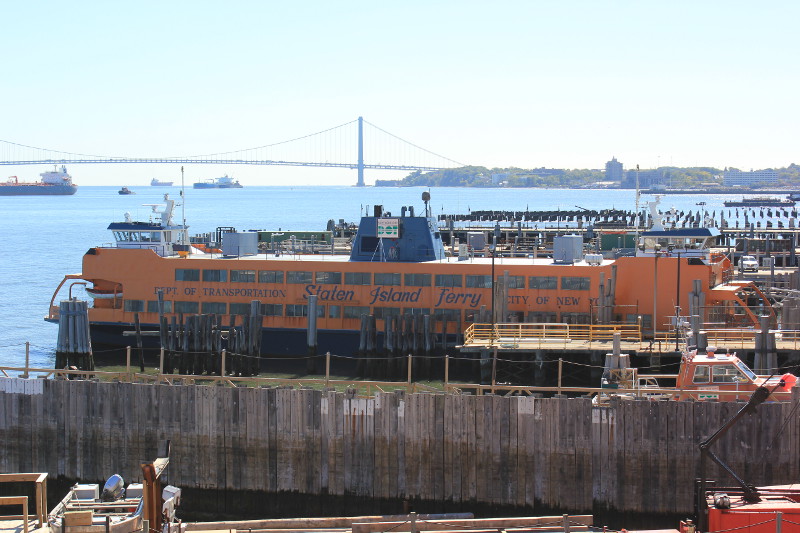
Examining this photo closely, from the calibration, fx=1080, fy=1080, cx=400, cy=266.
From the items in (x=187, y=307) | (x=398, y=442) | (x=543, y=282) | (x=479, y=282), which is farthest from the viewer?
(x=187, y=307)

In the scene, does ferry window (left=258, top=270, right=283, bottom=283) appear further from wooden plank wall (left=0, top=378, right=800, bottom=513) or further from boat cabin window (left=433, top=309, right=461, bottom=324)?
wooden plank wall (left=0, top=378, right=800, bottom=513)

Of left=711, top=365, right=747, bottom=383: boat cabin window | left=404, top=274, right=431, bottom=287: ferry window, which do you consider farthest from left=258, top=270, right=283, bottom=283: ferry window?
left=711, top=365, right=747, bottom=383: boat cabin window

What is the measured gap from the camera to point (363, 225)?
46.4 m

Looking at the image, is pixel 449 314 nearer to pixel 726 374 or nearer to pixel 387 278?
pixel 387 278

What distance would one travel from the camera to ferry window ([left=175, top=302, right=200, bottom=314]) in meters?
47.1

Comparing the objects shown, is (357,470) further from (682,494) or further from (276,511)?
(682,494)

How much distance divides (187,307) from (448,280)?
11.6 metres

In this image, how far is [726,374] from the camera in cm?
2675

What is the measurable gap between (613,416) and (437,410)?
4.31 meters

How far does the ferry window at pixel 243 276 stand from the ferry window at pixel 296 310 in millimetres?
1994

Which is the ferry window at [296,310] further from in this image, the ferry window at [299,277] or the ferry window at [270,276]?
the ferry window at [270,276]

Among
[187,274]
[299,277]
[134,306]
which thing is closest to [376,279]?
[299,277]

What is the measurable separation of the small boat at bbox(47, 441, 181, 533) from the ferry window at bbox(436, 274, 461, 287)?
79.6 ft

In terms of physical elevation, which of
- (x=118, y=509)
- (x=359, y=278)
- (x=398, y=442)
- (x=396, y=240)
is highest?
(x=396, y=240)
